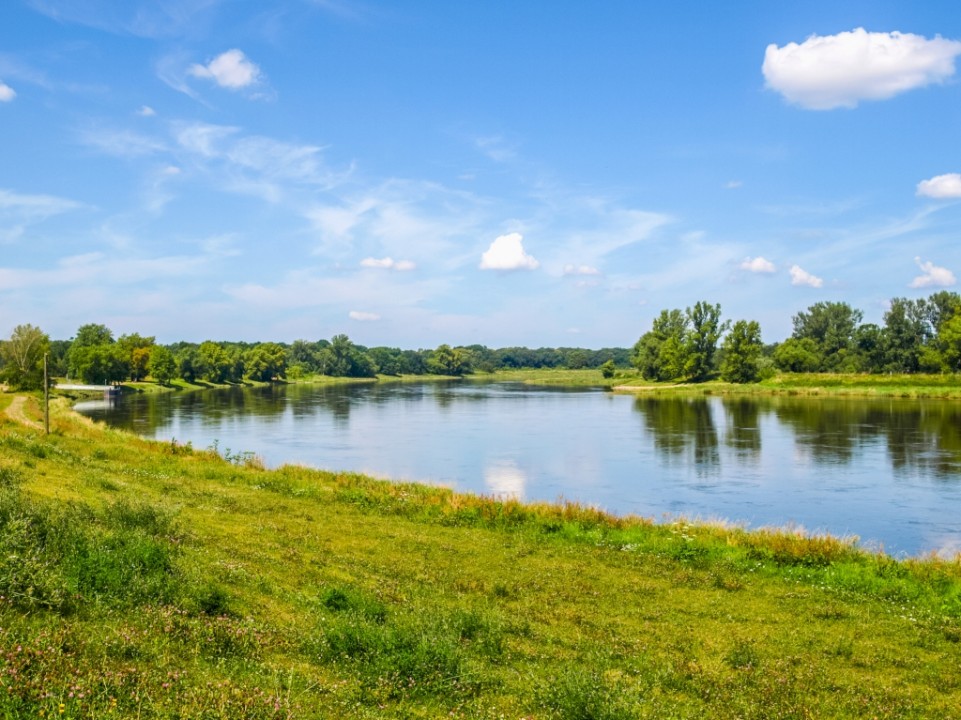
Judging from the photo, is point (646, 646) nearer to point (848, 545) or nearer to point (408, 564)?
point (408, 564)

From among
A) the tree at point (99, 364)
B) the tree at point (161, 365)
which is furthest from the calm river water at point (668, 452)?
the tree at point (161, 365)

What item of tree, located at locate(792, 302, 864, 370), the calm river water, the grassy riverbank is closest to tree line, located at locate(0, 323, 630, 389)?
the calm river water

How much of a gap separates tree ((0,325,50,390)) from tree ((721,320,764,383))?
107 metres

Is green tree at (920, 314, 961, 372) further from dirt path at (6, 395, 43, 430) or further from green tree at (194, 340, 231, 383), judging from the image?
green tree at (194, 340, 231, 383)

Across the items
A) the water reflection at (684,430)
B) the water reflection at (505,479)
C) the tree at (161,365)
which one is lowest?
the water reflection at (505,479)

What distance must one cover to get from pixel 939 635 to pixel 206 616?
39.3 ft

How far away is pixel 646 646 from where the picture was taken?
10.9m

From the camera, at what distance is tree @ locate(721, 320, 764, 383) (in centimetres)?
12212

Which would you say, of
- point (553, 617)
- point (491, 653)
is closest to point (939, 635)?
point (553, 617)

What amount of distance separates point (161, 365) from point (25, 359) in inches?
1933

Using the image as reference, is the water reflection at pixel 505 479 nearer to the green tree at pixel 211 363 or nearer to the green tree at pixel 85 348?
the green tree at pixel 85 348

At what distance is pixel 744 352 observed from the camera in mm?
122625

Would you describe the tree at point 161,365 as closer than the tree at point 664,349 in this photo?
Yes

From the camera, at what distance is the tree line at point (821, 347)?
12081 cm
